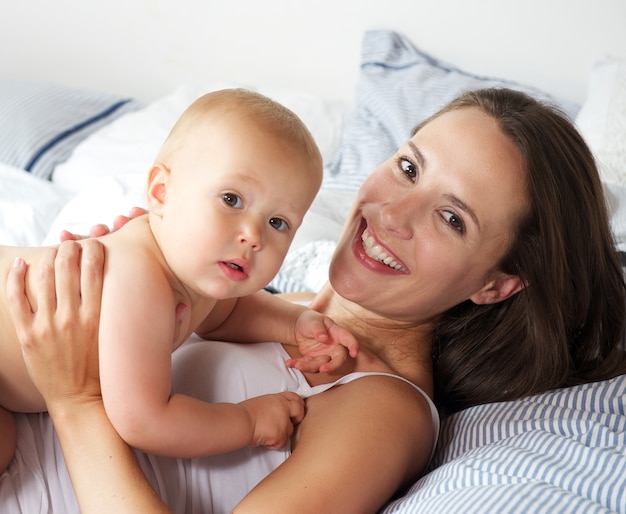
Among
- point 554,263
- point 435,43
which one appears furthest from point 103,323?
point 435,43

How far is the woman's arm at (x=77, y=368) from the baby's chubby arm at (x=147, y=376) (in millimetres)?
35

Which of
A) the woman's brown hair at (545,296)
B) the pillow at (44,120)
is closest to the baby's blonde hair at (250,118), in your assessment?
the woman's brown hair at (545,296)

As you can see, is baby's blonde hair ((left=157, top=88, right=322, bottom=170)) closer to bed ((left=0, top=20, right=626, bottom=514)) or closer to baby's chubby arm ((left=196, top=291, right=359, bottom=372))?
baby's chubby arm ((left=196, top=291, right=359, bottom=372))

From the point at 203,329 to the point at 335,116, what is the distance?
4.96 ft

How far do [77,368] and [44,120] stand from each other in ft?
5.76

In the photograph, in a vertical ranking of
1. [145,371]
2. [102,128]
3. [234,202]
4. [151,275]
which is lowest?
[102,128]

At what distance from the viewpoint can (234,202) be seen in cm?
111

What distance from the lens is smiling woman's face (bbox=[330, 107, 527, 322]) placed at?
1.40 metres

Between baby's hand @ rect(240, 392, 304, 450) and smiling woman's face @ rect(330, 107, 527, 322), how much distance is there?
0.26 meters

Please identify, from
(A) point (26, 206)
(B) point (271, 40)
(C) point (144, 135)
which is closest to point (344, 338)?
(A) point (26, 206)

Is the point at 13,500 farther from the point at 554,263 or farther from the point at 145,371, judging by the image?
the point at 554,263

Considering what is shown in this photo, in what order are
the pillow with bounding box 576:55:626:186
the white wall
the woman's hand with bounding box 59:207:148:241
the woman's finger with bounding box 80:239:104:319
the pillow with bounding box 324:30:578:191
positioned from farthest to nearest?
1. the white wall
2. the pillow with bounding box 324:30:578:191
3. the pillow with bounding box 576:55:626:186
4. the woman's hand with bounding box 59:207:148:241
5. the woman's finger with bounding box 80:239:104:319

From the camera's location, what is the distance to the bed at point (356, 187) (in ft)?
3.66

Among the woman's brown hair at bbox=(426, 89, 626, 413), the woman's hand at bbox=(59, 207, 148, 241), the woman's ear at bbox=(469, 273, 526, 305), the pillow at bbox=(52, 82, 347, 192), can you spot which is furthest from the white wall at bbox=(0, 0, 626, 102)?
the woman's hand at bbox=(59, 207, 148, 241)
